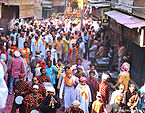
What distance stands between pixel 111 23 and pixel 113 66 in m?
2.65

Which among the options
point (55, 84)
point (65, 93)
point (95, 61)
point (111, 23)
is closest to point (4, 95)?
point (65, 93)

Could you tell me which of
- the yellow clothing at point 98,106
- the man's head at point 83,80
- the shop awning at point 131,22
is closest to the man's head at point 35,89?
the man's head at point 83,80

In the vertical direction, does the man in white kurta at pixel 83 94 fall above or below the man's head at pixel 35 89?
below

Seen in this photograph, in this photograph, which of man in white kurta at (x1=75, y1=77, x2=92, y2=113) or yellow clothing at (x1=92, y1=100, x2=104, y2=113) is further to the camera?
man in white kurta at (x1=75, y1=77, x2=92, y2=113)

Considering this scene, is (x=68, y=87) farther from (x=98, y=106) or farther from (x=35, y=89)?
(x=35, y=89)

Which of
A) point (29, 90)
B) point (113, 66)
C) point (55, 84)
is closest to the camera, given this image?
point (29, 90)

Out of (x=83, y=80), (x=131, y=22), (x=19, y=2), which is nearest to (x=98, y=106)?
(x=83, y=80)

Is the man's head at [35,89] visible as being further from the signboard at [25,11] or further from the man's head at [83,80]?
the signboard at [25,11]

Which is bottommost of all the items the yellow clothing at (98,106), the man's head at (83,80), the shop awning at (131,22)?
the yellow clothing at (98,106)

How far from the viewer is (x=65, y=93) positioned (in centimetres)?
911

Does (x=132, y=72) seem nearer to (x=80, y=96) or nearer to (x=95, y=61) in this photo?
(x=95, y=61)

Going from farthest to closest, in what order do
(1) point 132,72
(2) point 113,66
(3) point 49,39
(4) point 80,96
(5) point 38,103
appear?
(3) point 49,39
(2) point 113,66
(1) point 132,72
(4) point 80,96
(5) point 38,103

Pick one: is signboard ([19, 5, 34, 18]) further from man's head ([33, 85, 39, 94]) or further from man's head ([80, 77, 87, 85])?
man's head ([33, 85, 39, 94])

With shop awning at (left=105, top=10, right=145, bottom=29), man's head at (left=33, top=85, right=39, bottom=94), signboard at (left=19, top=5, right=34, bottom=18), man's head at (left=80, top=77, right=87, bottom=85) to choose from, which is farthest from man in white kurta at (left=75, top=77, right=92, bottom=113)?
signboard at (left=19, top=5, right=34, bottom=18)
